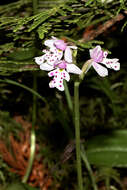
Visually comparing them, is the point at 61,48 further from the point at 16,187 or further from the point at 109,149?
the point at 109,149

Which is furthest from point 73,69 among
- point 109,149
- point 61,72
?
point 109,149

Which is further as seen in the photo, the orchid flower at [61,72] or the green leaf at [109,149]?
the green leaf at [109,149]

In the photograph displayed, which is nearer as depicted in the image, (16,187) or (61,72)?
(61,72)

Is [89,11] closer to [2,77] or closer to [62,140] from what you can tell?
[2,77]

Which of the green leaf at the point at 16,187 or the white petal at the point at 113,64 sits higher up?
the white petal at the point at 113,64

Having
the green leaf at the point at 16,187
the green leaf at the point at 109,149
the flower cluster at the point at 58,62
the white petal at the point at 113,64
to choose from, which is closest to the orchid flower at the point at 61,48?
the flower cluster at the point at 58,62

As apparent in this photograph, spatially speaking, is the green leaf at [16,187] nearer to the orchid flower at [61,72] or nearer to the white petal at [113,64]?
the orchid flower at [61,72]
